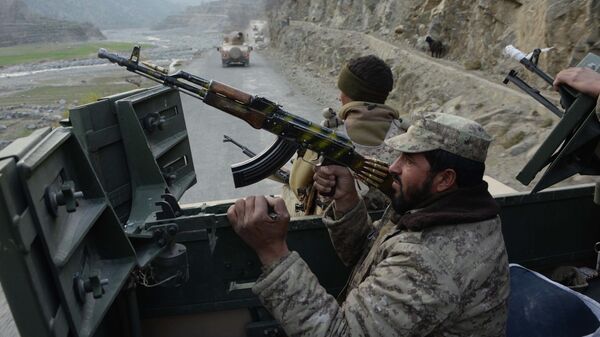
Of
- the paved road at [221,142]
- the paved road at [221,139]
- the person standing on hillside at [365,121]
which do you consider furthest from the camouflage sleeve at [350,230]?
the paved road at [221,139]

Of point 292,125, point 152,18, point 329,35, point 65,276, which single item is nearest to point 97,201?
point 65,276

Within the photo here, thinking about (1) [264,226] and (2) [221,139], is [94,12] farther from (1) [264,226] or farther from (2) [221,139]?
(1) [264,226]

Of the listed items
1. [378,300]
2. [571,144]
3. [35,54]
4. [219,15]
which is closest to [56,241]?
[378,300]

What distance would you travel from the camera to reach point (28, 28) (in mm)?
81750

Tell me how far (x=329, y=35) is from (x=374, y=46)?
368 inches

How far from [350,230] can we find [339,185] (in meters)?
0.24

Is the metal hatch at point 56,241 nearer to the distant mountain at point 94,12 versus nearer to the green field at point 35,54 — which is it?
the green field at point 35,54

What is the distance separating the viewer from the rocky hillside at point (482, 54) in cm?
1086

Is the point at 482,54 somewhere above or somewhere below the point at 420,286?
below

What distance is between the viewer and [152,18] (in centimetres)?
19675

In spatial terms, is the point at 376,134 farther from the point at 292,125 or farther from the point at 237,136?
the point at 237,136

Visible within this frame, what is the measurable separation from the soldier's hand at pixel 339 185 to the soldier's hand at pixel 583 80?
120cm

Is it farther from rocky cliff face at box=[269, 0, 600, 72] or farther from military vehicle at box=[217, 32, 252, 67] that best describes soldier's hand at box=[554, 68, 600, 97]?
military vehicle at box=[217, 32, 252, 67]

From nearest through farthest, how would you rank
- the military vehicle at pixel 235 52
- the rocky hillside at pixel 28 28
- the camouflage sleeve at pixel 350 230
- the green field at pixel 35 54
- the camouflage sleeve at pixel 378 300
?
the camouflage sleeve at pixel 378 300
the camouflage sleeve at pixel 350 230
the military vehicle at pixel 235 52
the green field at pixel 35 54
the rocky hillside at pixel 28 28
